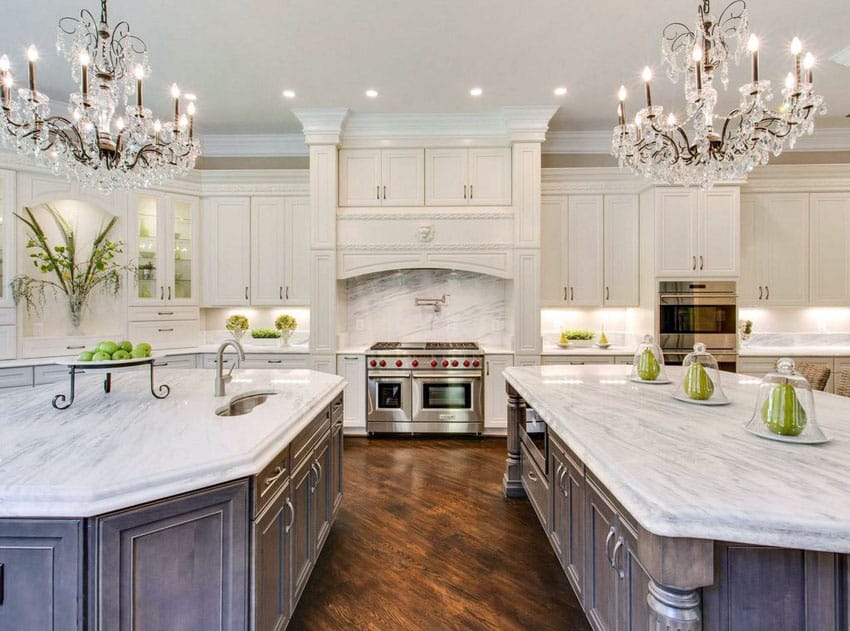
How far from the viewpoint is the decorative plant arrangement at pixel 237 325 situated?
4844 mm

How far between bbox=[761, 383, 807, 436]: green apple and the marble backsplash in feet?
12.0

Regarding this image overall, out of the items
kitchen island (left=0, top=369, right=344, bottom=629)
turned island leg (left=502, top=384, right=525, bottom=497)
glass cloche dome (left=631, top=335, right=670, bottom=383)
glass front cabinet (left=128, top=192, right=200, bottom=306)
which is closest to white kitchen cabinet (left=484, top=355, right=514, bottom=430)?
turned island leg (left=502, top=384, right=525, bottom=497)

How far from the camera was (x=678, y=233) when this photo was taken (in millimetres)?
4395

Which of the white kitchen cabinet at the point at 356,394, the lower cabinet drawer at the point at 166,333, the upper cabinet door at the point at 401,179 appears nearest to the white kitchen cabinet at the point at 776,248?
the upper cabinet door at the point at 401,179

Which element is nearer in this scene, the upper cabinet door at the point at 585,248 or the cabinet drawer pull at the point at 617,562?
the cabinet drawer pull at the point at 617,562

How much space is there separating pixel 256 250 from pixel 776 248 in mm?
5787

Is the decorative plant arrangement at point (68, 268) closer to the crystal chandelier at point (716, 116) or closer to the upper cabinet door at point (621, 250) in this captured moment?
the crystal chandelier at point (716, 116)

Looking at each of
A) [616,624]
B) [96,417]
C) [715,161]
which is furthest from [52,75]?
[616,624]

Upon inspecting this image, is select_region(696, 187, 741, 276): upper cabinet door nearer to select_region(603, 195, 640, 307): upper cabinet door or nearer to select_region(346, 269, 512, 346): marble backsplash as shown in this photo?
select_region(603, 195, 640, 307): upper cabinet door

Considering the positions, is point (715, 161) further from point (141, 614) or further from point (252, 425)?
point (141, 614)

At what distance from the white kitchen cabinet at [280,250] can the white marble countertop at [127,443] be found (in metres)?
2.67

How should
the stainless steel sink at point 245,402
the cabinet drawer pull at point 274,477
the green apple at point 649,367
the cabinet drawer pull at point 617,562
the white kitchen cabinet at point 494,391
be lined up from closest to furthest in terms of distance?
the cabinet drawer pull at point 617,562, the cabinet drawer pull at point 274,477, the stainless steel sink at point 245,402, the green apple at point 649,367, the white kitchen cabinet at point 494,391

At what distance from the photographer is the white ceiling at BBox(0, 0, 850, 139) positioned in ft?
9.43

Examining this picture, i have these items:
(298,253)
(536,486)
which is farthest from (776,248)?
(298,253)
